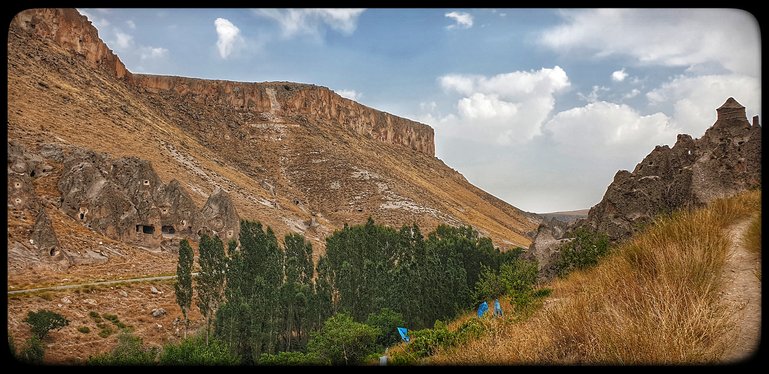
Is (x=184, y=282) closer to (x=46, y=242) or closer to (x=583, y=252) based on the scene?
(x=46, y=242)

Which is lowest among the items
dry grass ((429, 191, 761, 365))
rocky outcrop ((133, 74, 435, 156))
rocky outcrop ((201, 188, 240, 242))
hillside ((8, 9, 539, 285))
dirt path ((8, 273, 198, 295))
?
Result: dirt path ((8, 273, 198, 295))

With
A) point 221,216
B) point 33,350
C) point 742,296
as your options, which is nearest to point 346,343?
point 33,350

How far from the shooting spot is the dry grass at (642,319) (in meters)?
3.10

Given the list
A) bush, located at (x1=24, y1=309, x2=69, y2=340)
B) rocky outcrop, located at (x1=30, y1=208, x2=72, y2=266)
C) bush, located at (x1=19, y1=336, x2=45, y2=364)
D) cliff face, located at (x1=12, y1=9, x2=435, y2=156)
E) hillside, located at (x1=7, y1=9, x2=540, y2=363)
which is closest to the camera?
bush, located at (x1=19, y1=336, x2=45, y2=364)

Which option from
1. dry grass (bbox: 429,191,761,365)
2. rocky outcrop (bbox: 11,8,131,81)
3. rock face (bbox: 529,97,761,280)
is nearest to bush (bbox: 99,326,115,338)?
rock face (bbox: 529,97,761,280)

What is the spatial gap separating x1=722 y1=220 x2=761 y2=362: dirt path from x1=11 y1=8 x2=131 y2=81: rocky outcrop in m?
74.7

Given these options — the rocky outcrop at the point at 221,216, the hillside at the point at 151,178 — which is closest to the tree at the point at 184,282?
the hillside at the point at 151,178

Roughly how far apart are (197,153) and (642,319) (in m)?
67.5

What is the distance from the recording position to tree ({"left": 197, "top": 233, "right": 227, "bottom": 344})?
2616 centimetres

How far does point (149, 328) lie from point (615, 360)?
25.4 metres

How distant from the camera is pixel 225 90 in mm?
99625

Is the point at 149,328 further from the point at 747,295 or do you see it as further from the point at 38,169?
the point at 747,295

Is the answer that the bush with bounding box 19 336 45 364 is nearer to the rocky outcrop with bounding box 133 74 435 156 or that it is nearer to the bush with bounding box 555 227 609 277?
the bush with bounding box 555 227 609 277

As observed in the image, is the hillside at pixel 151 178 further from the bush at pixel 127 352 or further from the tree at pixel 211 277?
the bush at pixel 127 352
